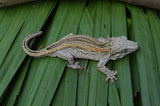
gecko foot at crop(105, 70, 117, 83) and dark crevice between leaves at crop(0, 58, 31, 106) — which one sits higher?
gecko foot at crop(105, 70, 117, 83)

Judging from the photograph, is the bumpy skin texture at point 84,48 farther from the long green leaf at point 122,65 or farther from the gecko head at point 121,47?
the long green leaf at point 122,65

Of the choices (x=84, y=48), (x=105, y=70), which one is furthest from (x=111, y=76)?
(x=84, y=48)

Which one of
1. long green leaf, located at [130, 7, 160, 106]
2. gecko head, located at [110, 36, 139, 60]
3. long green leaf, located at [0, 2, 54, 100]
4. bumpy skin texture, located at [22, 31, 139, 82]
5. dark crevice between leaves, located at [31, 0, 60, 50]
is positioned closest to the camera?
long green leaf, located at [130, 7, 160, 106]

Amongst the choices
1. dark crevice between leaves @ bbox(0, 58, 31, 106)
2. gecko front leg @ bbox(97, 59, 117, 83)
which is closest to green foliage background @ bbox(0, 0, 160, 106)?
dark crevice between leaves @ bbox(0, 58, 31, 106)

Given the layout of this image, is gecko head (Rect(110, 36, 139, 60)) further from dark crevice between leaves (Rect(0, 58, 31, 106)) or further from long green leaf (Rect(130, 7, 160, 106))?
dark crevice between leaves (Rect(0, 58, 31, 106))

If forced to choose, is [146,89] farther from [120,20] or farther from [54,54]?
[54,54]

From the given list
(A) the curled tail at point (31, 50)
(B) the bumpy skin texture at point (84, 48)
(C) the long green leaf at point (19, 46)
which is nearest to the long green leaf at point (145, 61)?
(B) the bumpy skin texture at point (84, 48)
